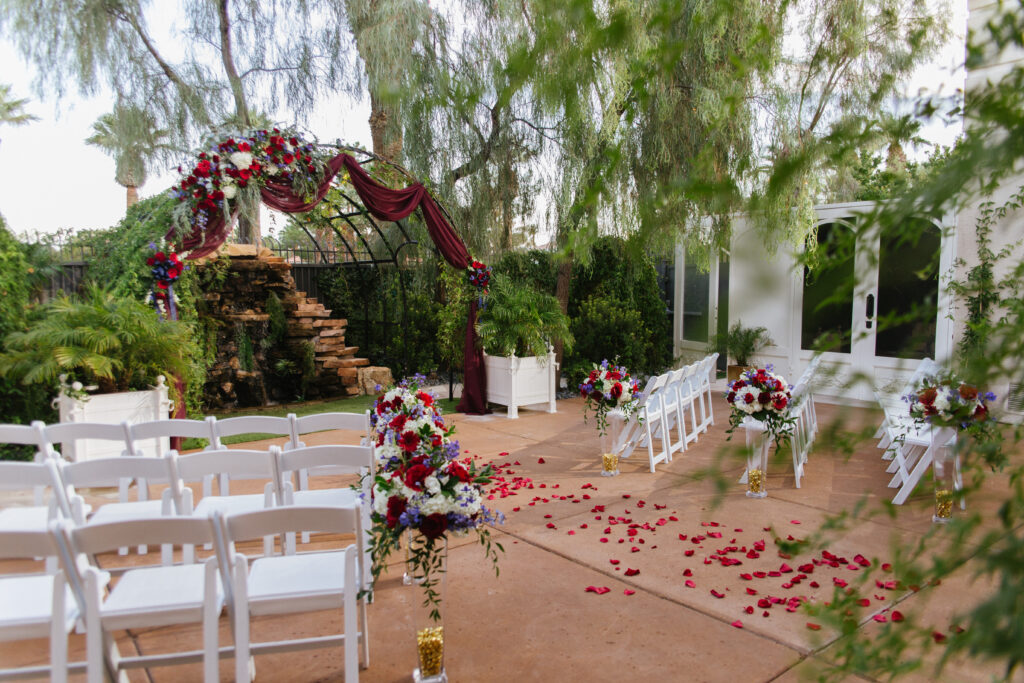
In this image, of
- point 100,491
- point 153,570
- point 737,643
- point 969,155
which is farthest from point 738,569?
point 100,491

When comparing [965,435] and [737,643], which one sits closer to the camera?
[965,435]

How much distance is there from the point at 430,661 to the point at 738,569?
6.31ft

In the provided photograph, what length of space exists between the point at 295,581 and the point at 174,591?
436 mm

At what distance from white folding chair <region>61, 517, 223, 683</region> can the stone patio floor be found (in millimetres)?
537

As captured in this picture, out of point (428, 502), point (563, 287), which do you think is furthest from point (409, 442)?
point (563, 287)

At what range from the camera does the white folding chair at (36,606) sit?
229cm

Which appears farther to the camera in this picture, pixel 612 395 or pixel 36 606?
pixel 612 395

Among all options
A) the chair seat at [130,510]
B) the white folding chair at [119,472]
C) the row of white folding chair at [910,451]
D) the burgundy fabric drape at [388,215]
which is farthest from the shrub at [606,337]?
the white folding chair at [119,472]

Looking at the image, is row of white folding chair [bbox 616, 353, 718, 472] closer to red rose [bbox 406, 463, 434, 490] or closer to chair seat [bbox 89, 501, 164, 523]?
red rose [bbox 406, 463, 434, 490]

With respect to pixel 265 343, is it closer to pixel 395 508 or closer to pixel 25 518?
pixel 25 518

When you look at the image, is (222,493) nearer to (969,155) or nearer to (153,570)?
(153,570)

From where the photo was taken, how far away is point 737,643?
10.1 ft

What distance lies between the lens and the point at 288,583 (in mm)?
2686

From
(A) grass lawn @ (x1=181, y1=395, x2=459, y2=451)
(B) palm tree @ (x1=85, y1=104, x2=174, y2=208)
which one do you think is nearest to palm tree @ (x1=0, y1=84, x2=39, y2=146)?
(B) palm tree @ (x1=85, y1=104, x2=174, y2=208)
